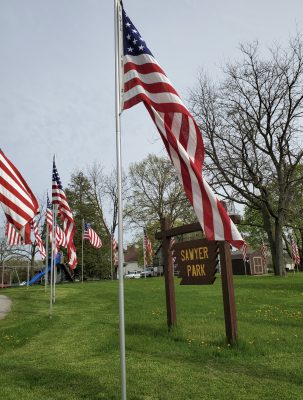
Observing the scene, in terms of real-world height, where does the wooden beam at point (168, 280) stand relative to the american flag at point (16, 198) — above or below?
below

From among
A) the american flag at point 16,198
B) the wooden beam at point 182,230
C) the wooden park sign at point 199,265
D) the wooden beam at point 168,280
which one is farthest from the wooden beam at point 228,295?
the american flag at point 16,198

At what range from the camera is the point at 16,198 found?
8.30 metres

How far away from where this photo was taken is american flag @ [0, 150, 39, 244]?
816 centimetres

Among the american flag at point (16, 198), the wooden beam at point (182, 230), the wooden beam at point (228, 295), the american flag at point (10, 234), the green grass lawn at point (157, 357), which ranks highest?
the american flag at point (10, 234)

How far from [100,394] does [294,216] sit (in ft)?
93.5

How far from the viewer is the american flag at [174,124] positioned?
5047mm

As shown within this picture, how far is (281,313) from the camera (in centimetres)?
1109

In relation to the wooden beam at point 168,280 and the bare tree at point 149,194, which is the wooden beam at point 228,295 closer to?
the wooden beam at point 168,280

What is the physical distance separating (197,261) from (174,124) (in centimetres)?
411

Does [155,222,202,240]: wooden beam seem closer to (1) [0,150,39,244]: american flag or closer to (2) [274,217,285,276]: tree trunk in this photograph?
(1) [0,150,39,244]: american flag

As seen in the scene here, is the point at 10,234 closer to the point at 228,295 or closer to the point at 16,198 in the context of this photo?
the point at 16,198

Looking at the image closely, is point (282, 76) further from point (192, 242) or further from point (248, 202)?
point (192, 242)

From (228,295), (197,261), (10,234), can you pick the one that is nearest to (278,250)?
(10,234)

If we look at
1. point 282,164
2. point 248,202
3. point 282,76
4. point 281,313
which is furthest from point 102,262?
point 281,313
